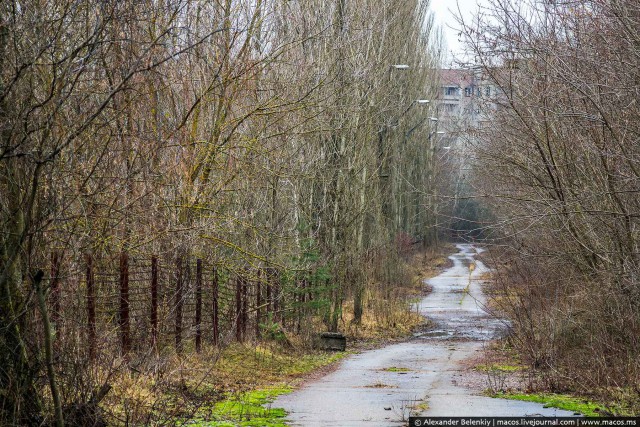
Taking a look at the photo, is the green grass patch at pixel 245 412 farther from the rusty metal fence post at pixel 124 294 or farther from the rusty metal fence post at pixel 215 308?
the rusty metal fence post at pixel 215 308

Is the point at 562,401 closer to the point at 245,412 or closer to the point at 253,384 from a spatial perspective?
the point at 245,412

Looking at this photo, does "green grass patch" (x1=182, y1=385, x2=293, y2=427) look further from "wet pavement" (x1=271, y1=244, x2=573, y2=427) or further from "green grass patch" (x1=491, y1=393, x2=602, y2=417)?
"green grass patch" (x1=491, y1=393, x2=602, y2=417)

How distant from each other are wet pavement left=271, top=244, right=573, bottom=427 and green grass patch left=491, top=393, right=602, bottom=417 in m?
0.21

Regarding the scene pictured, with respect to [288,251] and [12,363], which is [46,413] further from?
[288,251]

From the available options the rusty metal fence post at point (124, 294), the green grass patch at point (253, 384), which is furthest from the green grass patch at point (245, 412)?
the rusty metal fence post at point (124, 294)

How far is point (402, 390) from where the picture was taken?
13.4 metres

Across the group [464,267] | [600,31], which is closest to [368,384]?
[600,31]

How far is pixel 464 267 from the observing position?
200ft

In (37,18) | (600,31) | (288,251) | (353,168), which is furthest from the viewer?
(353,168)

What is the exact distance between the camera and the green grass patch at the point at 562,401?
10.1 m

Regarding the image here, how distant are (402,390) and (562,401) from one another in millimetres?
2854

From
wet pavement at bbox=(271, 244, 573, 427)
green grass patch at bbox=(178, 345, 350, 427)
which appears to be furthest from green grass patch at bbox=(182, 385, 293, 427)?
wet pavement at bbox=(271, 244, 573, 427)

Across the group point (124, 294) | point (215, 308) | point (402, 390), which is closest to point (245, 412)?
point (124, 294)

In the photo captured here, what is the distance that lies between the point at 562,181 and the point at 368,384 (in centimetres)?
462
